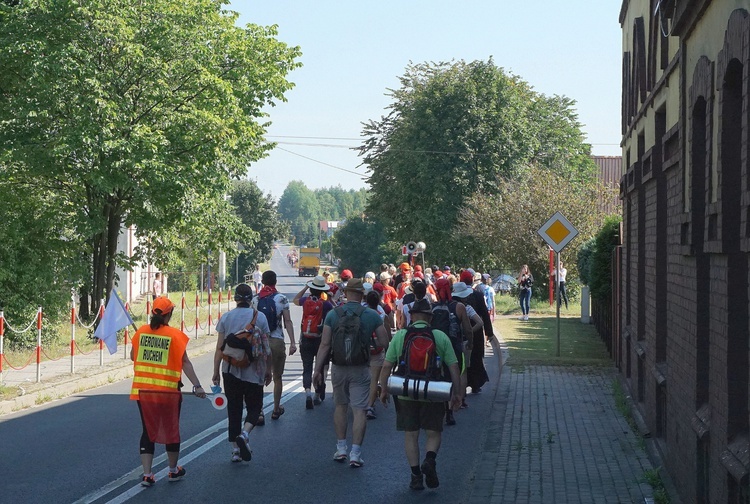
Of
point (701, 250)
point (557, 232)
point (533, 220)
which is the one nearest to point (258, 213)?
point (533, 220)

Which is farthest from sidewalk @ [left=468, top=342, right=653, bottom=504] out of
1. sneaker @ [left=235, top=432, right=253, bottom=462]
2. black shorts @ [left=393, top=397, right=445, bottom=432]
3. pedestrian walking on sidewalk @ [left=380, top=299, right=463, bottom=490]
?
sneaker @ [left=235, top=432, right=253, bottom=462]

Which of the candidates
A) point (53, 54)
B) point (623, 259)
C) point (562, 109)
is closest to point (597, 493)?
point (623, 259)

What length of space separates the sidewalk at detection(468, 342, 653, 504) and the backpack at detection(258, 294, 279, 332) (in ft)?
9.06

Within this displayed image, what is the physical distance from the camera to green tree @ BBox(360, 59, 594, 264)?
174ft

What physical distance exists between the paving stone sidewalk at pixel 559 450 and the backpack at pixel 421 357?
1.00m

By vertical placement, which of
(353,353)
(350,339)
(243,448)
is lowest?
(243,448)

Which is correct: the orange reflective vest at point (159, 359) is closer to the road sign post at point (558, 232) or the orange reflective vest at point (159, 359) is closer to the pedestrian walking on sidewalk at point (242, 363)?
the pedestrian walking on sidewalk at point (242, 363)

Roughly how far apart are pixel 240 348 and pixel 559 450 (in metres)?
3.25

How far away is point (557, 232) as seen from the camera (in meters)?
18.9

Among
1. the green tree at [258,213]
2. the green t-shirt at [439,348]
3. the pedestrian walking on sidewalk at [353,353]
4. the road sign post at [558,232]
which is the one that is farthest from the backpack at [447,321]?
the green tree at [258,213]

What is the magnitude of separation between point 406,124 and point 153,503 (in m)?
47.6

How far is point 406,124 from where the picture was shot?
54.8m

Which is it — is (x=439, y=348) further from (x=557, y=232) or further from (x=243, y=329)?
(x=557, y=232)

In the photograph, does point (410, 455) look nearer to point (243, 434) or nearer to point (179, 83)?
point (243, 434)
